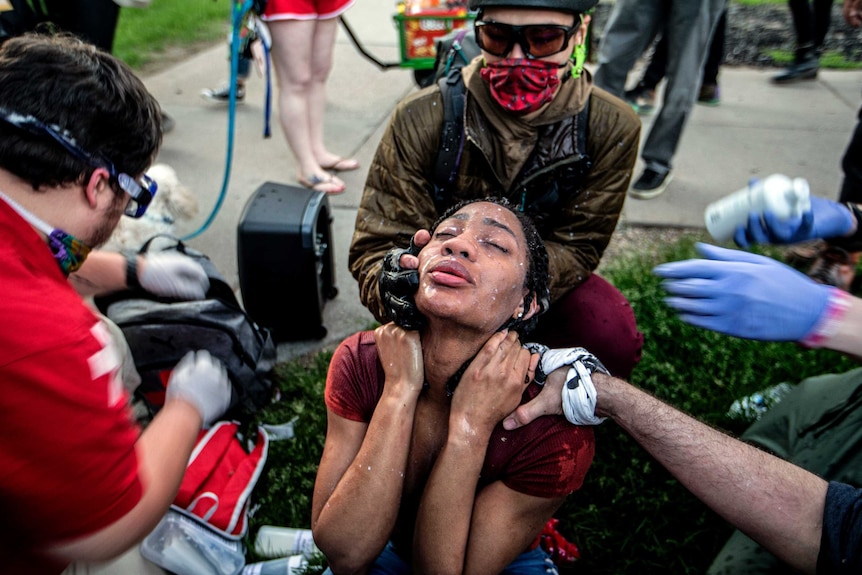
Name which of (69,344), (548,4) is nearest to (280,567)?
(69,344)

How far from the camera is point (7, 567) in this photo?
1461 millimetres

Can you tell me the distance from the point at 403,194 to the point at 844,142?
5035 mm

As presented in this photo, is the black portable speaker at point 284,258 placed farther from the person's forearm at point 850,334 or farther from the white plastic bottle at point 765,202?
the person's forearm at point 850,334

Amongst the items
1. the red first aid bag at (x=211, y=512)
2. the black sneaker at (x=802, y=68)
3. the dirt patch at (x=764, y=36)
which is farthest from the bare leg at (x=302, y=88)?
the black sneaker at (x=802, y=68)

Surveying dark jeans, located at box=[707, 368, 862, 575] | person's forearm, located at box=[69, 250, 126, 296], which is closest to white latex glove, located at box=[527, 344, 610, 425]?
dark jeans, located at box=[707, 368, 862, 575]

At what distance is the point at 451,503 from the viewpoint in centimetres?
177

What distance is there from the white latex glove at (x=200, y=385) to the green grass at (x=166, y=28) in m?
6.81

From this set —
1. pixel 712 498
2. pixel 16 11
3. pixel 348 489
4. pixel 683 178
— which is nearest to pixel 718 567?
pixel 712 498

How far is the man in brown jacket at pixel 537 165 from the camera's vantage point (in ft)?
8.05

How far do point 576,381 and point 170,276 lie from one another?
1676mm

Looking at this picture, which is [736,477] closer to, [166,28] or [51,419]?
[51,419]

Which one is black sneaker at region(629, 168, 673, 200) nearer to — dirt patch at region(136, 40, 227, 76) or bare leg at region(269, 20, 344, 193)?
bare leg at region(269, 20, 344, 193)

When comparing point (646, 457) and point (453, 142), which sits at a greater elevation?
point (453, 142)

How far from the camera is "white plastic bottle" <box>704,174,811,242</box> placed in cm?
201
